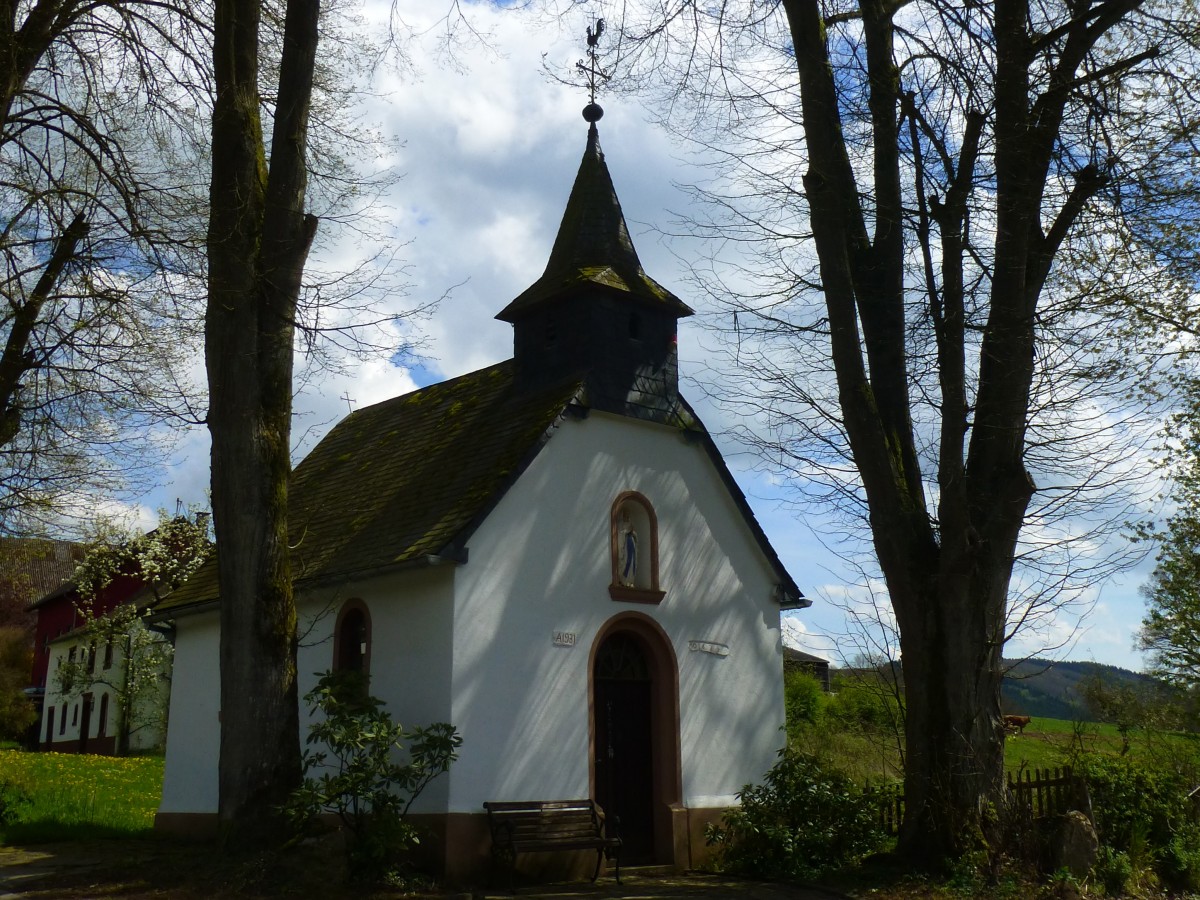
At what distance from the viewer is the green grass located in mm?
16438

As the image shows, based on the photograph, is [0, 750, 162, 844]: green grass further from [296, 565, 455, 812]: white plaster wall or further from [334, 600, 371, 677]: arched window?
[334, 600, 371, 677]: arched window

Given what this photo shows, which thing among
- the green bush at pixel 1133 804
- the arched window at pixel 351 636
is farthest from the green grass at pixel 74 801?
the green bush at pixel 1133 804

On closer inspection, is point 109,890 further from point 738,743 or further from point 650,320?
point 650,320

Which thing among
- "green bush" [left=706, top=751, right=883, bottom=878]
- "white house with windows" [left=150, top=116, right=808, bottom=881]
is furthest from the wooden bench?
"green bush" [left=706, top=751, right=883, bottom=878]

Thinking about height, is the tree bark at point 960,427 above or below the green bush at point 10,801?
above

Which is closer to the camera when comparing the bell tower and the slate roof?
the slate roof

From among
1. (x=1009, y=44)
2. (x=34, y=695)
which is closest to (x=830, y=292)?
(x=1009, y=44)

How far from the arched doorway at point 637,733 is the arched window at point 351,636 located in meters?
3.09

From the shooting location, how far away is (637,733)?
15.4m

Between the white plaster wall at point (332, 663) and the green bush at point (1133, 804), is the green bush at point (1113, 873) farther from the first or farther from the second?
the white plaster wall at point (332, 663)

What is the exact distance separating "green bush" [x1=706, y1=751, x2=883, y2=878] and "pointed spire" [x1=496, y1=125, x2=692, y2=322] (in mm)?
6940

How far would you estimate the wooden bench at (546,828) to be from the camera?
12.7 m

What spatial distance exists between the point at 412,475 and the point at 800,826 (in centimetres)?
728

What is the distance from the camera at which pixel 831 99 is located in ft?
42.9
